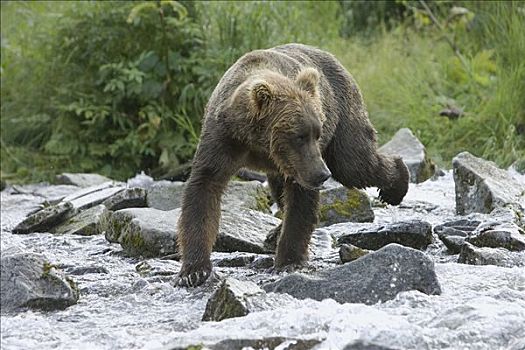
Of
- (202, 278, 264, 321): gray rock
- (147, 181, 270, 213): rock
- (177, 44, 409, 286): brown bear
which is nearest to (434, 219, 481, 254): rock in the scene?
(177, 44, 409, 286): brown bear

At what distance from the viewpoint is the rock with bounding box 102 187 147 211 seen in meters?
8.01

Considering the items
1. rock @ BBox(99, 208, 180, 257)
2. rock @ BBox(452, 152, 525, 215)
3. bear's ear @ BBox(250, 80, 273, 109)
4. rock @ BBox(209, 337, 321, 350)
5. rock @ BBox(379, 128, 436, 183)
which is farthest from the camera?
rock @ BBox(379, 128, 436, 183)

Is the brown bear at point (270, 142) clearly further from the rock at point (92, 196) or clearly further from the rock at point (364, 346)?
the rock at point (92, 196)

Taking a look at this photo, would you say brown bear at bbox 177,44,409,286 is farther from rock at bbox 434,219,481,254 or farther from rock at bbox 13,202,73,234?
rock at bbox 13,202,73,234

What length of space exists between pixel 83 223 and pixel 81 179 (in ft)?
9.63

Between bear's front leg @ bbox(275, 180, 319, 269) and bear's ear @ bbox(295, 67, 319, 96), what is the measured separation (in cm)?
64

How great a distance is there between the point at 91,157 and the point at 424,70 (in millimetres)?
4044

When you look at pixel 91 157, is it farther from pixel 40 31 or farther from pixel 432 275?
pixel 432 275

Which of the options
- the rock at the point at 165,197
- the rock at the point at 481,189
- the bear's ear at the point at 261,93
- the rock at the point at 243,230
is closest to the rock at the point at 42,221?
the rock at the point at 165,197

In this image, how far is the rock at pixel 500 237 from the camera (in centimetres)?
614

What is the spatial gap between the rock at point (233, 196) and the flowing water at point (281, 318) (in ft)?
5.57

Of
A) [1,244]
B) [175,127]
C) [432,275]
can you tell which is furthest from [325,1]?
[432,275]

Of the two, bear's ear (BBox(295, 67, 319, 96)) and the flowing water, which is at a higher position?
bear's ear (BBox(295, 67, 319, 96))

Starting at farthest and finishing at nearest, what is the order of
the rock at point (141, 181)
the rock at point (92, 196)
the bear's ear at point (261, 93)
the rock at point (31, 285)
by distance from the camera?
the rock at point (141, 181), the rock at point (92, 196), the bear's ear at point (261, 93), the rock at point (31, 285)
